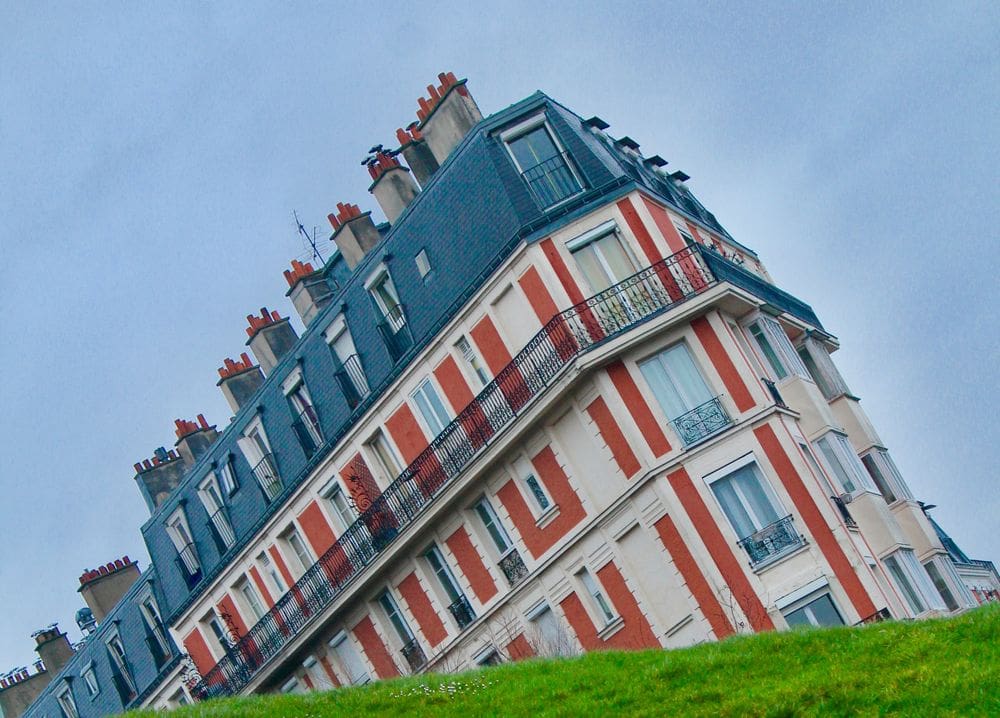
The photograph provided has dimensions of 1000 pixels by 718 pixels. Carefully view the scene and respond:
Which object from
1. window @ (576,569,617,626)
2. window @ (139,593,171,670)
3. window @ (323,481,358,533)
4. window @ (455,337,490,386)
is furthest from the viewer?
window @ (139,593,171,670)

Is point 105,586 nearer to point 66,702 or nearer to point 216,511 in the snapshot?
point 66,702

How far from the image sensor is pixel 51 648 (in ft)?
200

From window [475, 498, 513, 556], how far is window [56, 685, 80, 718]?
25004mm

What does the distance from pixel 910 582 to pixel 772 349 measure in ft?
19.0

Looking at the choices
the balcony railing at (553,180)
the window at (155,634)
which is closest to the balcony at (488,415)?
the balcony railing at (553,180)

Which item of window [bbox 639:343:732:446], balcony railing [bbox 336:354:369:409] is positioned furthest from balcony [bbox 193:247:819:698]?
balcony railing [bbox 336:354:369:409]

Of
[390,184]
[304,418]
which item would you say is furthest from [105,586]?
[390,184]

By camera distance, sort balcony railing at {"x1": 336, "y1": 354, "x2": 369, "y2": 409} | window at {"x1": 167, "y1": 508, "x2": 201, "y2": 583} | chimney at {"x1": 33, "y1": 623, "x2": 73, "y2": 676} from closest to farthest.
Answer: balcony railing at {"x1": 336, "y1": 354, "x2": 369, "y2": 409} < window at {"x1": 167, "y1": 508, "x2": 201, "y2": 583} < chimney at {"x1": 33, "y1": 623, "x2": 73, "y2": 676}

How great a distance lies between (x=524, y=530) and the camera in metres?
33.5

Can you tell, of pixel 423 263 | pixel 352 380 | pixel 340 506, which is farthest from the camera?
pixel 340 506

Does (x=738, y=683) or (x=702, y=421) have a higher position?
(x=702, y=421)

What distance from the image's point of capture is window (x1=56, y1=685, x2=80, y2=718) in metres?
53.6

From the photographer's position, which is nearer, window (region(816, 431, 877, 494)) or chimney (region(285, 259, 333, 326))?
window (region(816, 431, 877, 494))

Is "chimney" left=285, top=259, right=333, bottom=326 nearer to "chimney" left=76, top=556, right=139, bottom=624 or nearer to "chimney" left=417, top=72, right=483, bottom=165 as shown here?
"chimney" left=417, top=72, right=483, bottom=165
